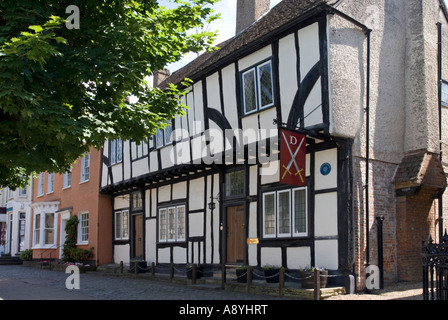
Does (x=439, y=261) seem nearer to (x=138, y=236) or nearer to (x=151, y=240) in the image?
(x=151, y=240)

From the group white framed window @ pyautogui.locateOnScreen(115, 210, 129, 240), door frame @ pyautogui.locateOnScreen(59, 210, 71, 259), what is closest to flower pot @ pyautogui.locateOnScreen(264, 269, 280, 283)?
white framed window @ pyautogui.locateOnScreen(115, 210, 129, 240)

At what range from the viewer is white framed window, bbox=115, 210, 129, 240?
22.4 m

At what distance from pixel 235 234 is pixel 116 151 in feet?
29.4

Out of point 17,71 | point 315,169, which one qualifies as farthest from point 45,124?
point 315,169

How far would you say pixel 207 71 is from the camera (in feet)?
53.6

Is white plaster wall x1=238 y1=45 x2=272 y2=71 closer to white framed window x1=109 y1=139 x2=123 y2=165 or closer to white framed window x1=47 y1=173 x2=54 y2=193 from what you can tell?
white framed window x1=109 y1=139 x2=123 y2=165

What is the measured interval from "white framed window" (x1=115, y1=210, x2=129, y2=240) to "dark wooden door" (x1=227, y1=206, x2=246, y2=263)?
307 inches

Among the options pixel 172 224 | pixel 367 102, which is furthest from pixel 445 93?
pixel 172 224

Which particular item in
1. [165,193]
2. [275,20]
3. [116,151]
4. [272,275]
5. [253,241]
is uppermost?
[275,20]

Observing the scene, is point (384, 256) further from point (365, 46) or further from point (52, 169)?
point (52, 169)

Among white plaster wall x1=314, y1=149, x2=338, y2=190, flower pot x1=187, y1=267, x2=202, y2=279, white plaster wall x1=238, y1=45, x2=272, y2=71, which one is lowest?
flower pot x1=187, y1=267, x2=202, y2=279

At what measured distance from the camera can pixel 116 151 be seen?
22.4 meters

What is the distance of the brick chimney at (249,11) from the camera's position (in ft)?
61.6

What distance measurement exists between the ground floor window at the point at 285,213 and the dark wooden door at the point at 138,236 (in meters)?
8.56
